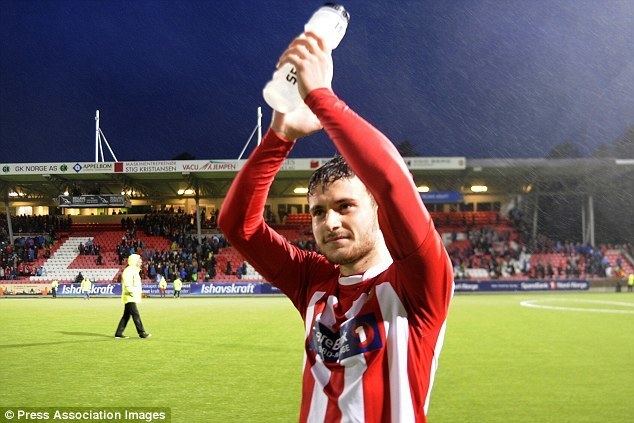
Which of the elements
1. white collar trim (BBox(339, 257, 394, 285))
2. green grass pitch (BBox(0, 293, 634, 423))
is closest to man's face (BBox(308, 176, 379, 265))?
white collar trim (BBox(339, 257, 394, 285))

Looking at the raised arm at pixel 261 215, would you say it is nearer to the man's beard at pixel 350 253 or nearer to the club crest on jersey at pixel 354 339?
the man's beard at pixel 350 253

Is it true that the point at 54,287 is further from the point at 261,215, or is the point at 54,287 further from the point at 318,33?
the point at 318,33

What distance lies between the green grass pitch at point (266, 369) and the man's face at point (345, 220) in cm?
479

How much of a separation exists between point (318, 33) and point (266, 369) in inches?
327

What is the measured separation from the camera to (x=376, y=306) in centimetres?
213

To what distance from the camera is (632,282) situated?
33219 millimetres

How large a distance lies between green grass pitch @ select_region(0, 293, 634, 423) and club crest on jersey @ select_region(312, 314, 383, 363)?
4.59 m

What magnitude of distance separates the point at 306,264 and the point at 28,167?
42.0 m

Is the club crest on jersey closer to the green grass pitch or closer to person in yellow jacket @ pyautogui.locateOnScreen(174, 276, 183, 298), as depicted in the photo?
the green grass pitch

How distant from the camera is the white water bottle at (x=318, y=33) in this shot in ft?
5.75

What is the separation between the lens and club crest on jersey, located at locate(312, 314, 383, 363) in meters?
2.12

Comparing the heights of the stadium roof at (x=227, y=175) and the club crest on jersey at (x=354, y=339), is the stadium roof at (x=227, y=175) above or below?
above

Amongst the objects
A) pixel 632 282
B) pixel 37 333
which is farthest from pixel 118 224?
pixel 632 282

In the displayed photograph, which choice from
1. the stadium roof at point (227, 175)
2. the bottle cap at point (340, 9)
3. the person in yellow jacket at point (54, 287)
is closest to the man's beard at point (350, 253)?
the bottle cap at point (340, 9)
